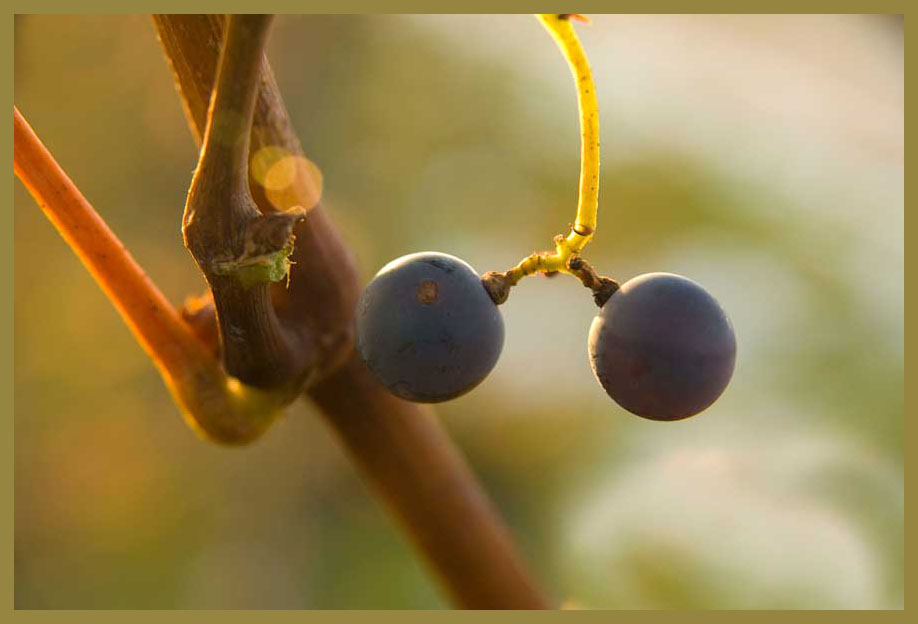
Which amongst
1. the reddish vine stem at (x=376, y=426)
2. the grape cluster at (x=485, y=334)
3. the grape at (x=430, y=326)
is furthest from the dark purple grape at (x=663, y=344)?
the reddish vine stem at (x=376, y=426)

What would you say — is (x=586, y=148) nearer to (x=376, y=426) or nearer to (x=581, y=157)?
(x=581, y=157)

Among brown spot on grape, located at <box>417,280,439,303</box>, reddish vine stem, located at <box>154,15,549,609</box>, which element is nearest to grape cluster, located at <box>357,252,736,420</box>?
brown spot on grape, located at <box>417,280,439,303</box>

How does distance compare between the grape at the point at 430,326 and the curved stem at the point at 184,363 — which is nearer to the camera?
the grape at the point at 430,326

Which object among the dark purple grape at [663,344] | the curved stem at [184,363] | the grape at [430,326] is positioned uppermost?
the dark purple grape at [663,344]

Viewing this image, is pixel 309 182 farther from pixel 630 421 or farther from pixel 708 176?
pixel 708 176

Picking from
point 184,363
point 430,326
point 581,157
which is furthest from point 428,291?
point 184,363

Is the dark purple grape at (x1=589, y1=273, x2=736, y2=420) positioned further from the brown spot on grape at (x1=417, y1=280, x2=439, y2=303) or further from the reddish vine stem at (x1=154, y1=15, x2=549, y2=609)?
the reddish vine stem at (x1=154, y1=15, x2=549, y2=609)

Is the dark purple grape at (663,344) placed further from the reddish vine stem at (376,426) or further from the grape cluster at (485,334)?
the reddish vine stem at (376,426)

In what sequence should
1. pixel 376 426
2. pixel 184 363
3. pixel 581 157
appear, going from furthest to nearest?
pixel 376 426, pixel 184 363, pixel 581 157
